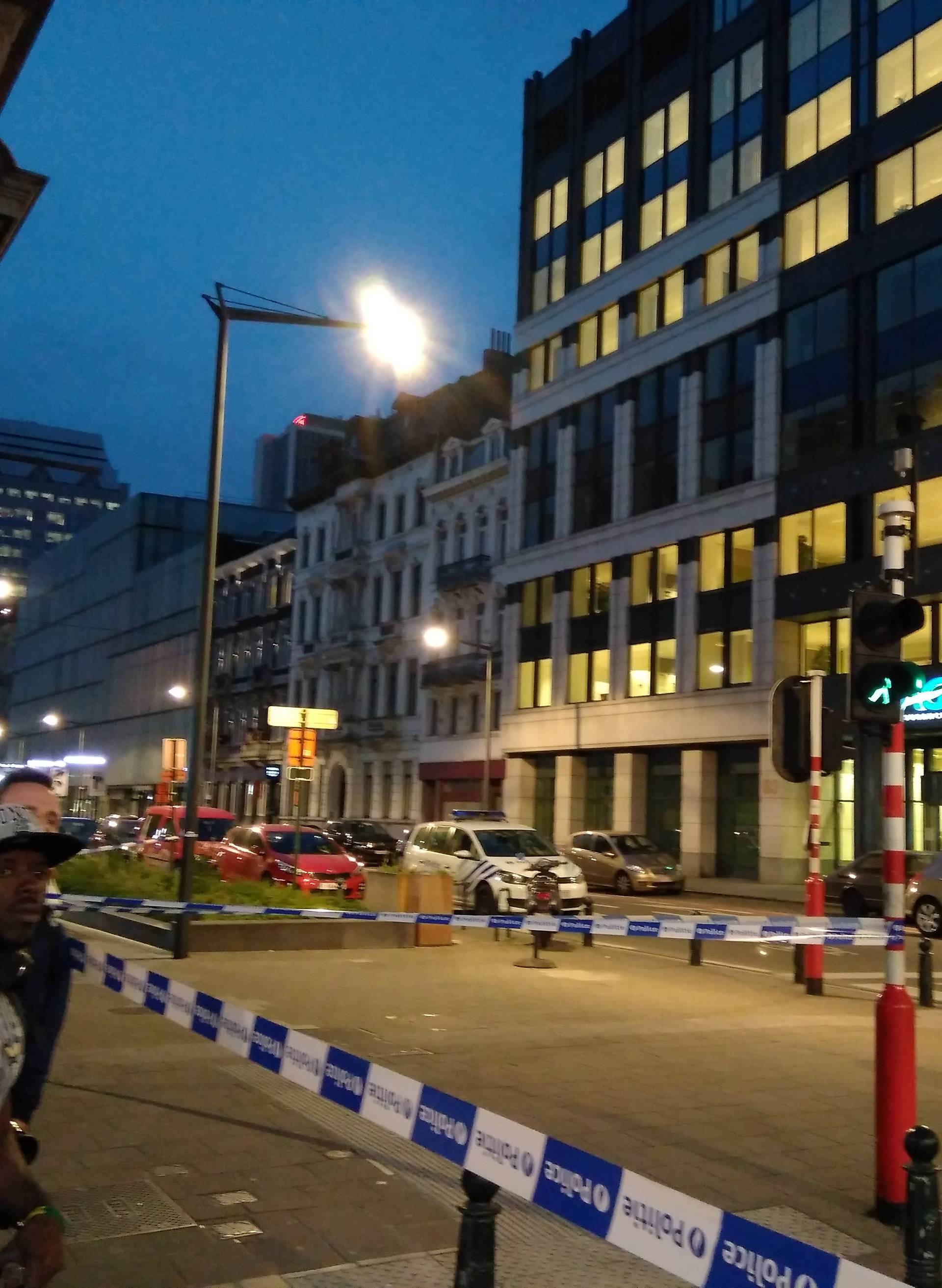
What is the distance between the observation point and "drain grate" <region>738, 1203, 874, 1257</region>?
5.72 m

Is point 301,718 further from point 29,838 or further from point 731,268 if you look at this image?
point 731,268

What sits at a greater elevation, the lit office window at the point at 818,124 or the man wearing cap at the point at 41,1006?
the lit office window at the point at 818,124

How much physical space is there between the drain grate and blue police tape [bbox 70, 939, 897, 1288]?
1.96 meters

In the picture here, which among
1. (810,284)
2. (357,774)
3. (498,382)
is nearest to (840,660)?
(810,284)

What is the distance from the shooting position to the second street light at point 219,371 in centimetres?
1545

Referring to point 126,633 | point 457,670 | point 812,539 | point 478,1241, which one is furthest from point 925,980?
point 126,633

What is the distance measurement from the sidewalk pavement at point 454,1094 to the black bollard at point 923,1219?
5.83 feet

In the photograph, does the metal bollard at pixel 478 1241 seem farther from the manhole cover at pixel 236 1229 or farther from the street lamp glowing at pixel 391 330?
the street lamp glowing at pixel 391 330

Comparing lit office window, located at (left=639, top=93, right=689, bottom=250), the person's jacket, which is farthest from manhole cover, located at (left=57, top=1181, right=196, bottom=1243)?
lit office window, located at (left=639, top=93, right=689, bottom=250)

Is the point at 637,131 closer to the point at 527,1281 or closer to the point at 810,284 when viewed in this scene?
the point at 810,284

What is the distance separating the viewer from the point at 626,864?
32875 millimetres

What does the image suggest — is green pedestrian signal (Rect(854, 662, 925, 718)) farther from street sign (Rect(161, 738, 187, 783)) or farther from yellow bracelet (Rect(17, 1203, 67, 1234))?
street sign (Rect(161, 738, 187, 783))

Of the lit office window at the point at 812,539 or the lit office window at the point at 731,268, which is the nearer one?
the lit office window at the point at 812,539

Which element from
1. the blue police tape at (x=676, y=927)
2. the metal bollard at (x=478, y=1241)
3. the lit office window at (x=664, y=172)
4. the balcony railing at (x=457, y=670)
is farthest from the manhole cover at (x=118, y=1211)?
the balcony railing at (x=457, y=670)
